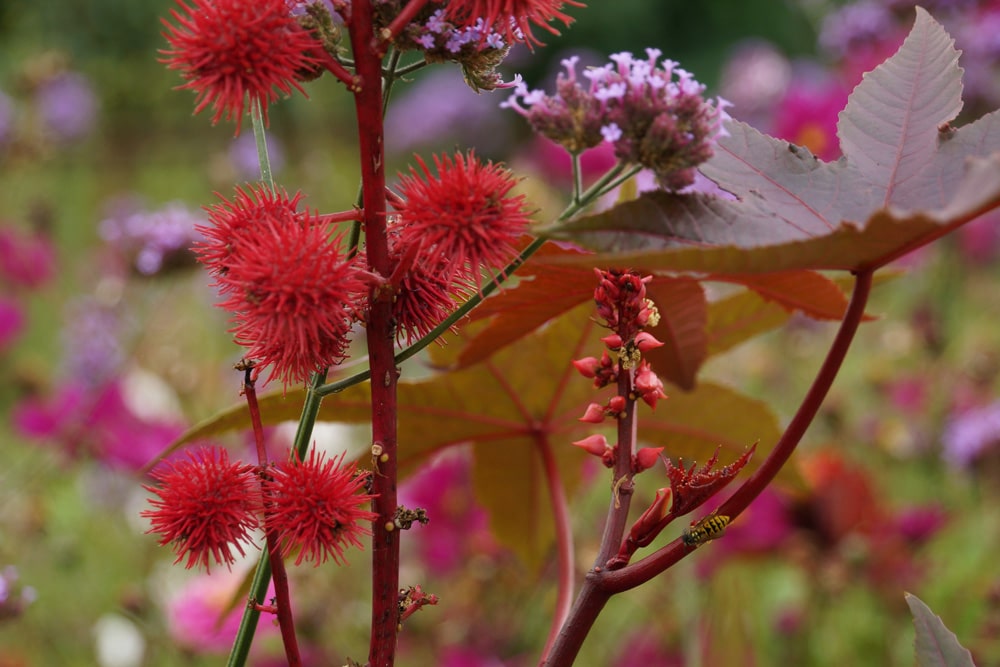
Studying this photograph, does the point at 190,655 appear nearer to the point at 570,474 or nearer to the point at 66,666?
the point at 66,666

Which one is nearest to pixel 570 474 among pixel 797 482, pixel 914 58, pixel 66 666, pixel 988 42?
pixel 797 482

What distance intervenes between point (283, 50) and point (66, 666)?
0.96 m

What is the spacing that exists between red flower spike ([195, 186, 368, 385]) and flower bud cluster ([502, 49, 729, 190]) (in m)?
0.08

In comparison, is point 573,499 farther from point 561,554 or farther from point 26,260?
point 26,260

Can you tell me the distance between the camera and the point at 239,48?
27cm

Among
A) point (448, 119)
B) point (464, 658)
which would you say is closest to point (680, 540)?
point (464, 658)

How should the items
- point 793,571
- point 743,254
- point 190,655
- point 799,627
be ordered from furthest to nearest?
point 793,571 → point 799,627 → point 190,655 → point 743,254

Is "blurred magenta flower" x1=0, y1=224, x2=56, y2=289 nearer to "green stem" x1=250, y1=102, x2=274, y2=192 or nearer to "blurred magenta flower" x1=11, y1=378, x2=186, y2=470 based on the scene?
"blurred magenta flower" x1=11, y1=378, x2=186, y2=470

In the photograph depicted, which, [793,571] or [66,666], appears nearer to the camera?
[66,666]

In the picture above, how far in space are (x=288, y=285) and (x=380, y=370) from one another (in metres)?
0.04

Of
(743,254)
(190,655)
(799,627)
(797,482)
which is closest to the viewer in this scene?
(743,254)

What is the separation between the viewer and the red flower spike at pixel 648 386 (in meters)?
0.32

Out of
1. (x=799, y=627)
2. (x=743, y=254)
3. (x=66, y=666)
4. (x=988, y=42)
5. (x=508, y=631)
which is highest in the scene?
(x=988, y=42)

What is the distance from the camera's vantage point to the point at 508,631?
1.00 m
